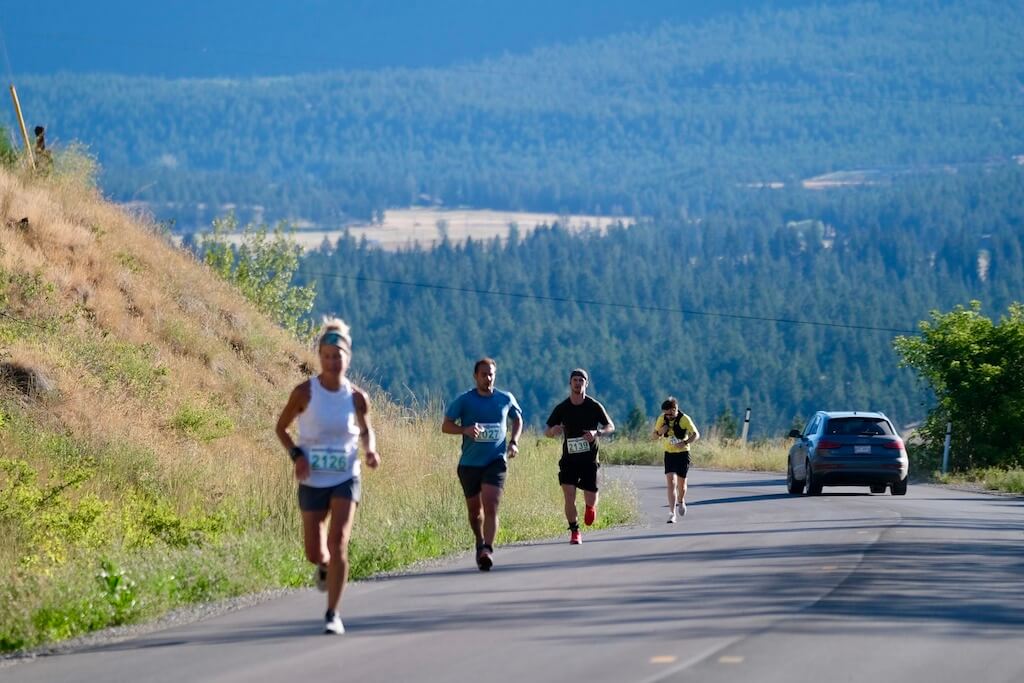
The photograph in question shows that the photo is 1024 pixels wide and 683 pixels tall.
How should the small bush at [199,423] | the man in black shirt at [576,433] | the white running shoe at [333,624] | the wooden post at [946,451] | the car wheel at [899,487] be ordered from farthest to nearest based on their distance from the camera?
the wooden post at [946,451] < the car wheel at [899,487] < the small bush at [199,423] < the man in black shirt at [576,433] < the white running shoe at [333,624]

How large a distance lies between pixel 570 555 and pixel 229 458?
7.62 meters

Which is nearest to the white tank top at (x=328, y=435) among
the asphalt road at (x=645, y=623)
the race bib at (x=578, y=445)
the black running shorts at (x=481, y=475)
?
the asphalt road at (x=645, y=623)

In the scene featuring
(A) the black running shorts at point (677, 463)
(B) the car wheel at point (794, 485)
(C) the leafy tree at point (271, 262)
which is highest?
(C) the leafy tree at point (271, 262)

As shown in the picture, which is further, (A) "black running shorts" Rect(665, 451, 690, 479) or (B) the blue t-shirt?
(A) "black running shorts" Rect(665, 451, 690, 479)

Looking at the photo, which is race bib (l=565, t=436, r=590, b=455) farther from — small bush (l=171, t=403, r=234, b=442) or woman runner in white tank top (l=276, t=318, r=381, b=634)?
woman runner in white tank top (l=276, t=318, r=381, b=634)

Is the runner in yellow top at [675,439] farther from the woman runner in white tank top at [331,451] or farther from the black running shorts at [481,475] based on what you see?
the woman runner in white tank top at [331,451]

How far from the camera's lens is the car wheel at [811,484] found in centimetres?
2980

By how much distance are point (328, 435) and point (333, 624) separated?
1137 millimetres

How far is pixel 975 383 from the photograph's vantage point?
41906mm

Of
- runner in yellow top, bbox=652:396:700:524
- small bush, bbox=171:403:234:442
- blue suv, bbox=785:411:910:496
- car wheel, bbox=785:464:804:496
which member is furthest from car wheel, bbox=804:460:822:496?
small bush, bbox=171:403:234:442

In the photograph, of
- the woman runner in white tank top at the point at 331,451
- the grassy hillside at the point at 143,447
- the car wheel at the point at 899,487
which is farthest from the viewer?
the car wheel at the point at 899,487

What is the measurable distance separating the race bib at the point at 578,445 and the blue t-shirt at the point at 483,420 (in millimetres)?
2797

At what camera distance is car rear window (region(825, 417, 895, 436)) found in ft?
96.9

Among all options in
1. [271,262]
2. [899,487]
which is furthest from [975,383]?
[271,262]
